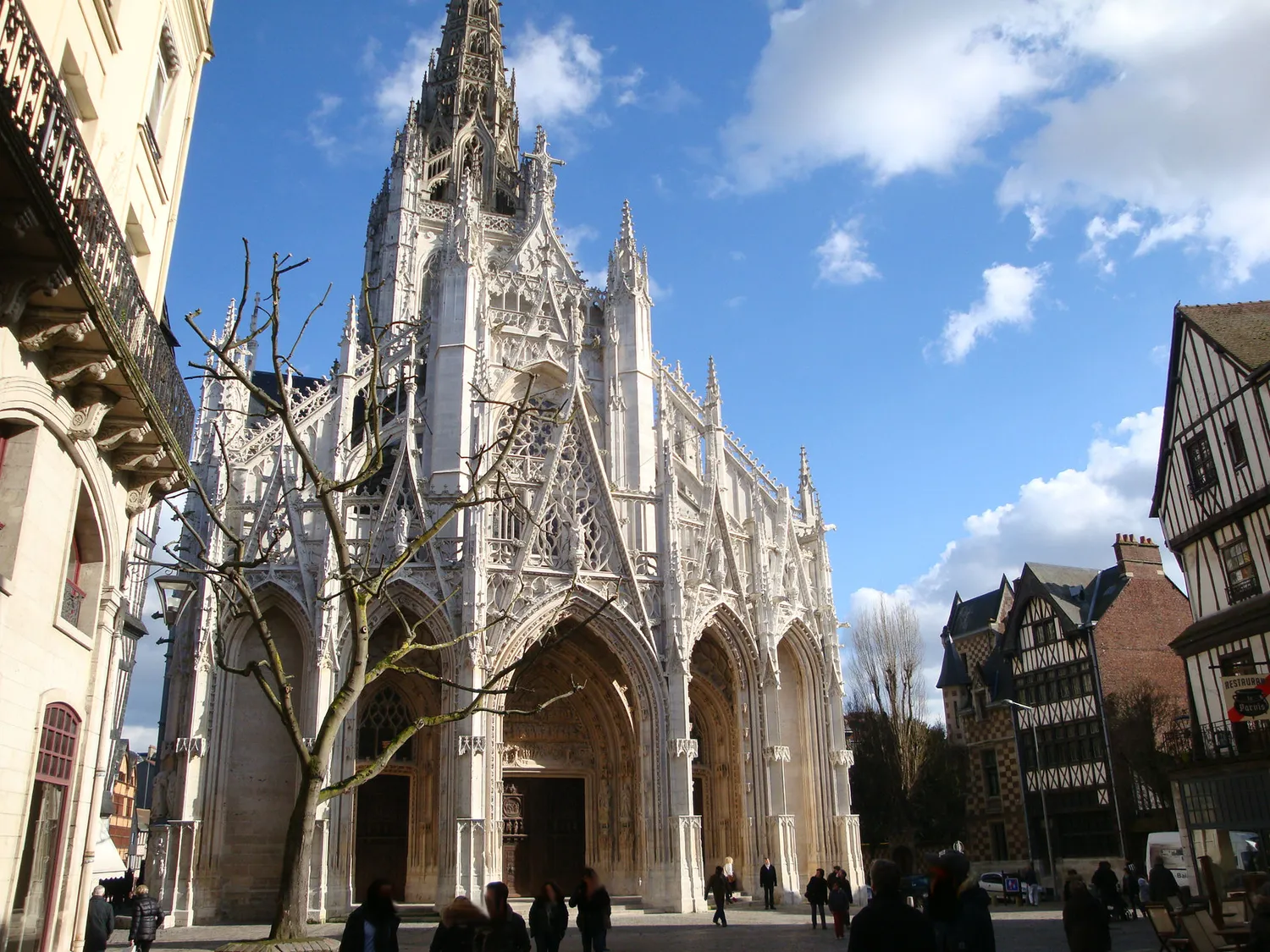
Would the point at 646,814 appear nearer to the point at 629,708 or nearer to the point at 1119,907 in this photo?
the point at 629,708

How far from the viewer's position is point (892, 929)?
4918 millimetres

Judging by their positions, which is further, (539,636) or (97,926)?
(539,636)

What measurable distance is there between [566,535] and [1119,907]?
1414 centimetres

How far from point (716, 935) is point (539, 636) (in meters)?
7.64

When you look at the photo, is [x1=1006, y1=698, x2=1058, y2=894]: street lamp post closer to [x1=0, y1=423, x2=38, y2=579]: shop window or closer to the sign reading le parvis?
the sign reading le parvis

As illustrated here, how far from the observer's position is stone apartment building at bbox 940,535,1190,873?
33.7 metres

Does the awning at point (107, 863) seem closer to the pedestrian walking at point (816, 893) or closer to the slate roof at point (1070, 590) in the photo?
the pedestrian walking at point (816, 893)

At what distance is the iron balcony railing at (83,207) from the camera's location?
A: 293 inches

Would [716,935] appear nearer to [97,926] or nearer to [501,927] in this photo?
[97,926]

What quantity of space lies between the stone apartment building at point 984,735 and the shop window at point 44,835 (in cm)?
3432

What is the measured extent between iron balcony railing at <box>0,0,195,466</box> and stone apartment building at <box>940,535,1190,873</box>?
102 ft

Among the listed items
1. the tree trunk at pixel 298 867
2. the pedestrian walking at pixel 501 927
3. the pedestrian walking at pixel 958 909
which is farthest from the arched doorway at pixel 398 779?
the pedestrian walking at pixel 958 909

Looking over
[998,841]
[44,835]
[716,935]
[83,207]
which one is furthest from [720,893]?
[998,841]

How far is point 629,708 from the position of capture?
2394 cm
